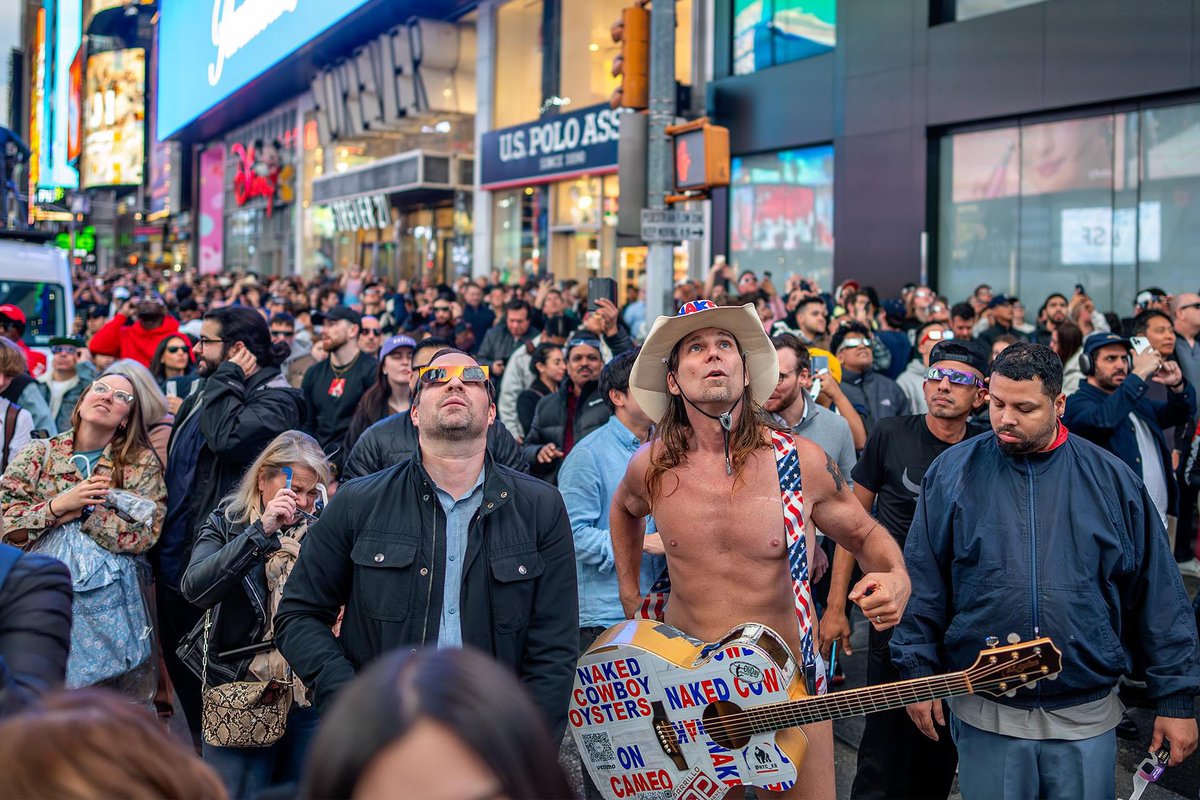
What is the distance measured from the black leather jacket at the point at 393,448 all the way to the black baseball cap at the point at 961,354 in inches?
81.5

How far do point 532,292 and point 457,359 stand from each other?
591 inches

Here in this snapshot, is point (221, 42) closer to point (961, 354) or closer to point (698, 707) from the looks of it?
point (961, 354)

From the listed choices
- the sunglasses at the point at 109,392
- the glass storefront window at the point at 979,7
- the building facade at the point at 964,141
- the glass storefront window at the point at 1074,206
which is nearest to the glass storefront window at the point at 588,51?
the building facade at the point at 964,141

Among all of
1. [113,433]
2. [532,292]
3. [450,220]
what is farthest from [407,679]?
[450,220]

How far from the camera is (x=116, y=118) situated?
78.4 meters

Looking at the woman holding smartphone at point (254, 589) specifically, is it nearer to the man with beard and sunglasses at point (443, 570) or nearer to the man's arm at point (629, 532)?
the man with beard and sunglasses at point (443, 570)

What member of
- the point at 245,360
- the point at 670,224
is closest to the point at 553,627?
the point at 245,360

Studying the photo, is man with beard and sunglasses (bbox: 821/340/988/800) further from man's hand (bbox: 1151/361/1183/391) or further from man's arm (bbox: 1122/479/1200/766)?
man's hand (bbox: 1151/361/1183/391)

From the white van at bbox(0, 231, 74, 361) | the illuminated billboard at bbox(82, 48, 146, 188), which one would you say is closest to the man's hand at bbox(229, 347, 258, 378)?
the white van at bbox(0, 231, 74, 361)

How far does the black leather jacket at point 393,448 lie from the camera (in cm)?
552

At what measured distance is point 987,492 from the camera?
12.8 feet

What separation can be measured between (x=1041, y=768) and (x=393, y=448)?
322 cm

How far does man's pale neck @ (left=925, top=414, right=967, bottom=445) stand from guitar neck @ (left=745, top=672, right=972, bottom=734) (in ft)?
6.50

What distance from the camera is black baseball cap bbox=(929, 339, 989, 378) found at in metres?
5.26
